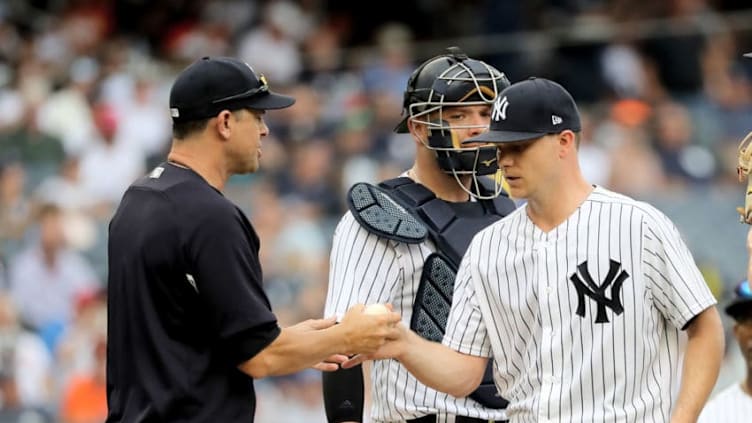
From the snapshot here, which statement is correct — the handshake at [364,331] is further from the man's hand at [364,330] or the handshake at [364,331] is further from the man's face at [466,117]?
the man's face at [466,117]

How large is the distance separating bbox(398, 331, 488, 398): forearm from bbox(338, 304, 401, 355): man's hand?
125 millimetres

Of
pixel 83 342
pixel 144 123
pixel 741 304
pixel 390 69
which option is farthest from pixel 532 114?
pixel 144 123

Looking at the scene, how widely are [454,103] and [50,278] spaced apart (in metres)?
7.17

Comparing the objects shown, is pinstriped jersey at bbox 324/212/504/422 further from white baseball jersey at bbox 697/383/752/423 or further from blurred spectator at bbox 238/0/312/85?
blurred spectator at bbox 238/0/312/85

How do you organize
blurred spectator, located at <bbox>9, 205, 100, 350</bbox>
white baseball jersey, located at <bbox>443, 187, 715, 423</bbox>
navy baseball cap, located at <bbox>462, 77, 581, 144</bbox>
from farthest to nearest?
blurred spectator, located at <bbox>9, 205, 100, 350</bbox> → navy baseball cap, located at <bbox>462, 77, 581, 144</bbox> → white baseball jersey, located at <bbox>443, 187, 715, 423</bbox>

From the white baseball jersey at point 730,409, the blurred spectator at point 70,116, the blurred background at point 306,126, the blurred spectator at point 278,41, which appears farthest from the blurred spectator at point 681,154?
the blurred spectator at point 70,116

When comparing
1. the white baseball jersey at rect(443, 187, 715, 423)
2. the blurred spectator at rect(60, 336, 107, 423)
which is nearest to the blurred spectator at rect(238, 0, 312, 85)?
the blurred spectator at rect(60, 336, 107, 423)

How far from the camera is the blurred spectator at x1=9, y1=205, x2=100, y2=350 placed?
11.8 m

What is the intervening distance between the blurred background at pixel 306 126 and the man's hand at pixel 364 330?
4801mm

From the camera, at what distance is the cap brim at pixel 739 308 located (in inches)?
241

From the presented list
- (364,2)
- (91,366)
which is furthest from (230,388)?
(364,2)

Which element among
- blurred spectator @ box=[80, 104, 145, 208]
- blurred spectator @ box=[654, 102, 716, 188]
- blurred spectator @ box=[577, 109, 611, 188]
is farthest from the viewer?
blurred spectator @ box=[80, 104, 145, 208]

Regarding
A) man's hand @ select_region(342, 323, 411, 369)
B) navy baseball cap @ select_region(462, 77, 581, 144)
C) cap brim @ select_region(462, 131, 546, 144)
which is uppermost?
navy baseball cap @ select_region(462, 77, 581, 144)

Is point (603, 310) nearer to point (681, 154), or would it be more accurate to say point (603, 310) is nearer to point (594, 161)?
point (681, 154)
